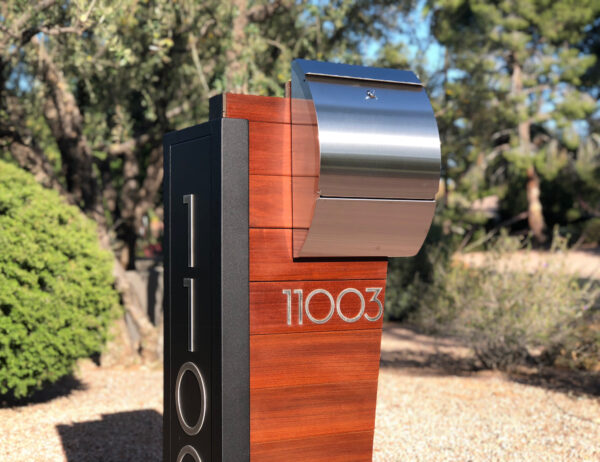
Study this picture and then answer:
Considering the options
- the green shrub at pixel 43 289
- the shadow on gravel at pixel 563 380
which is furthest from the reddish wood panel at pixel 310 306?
the shadow on gravel at pixel 563 380

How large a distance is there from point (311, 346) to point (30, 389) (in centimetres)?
386

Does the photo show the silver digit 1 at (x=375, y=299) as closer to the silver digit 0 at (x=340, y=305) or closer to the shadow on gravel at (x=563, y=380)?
the silver digit 0 at (x=340, y=305)

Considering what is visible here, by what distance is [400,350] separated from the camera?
991 centimetres

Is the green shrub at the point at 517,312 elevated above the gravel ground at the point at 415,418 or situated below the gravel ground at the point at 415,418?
above

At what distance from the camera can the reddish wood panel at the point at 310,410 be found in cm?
327

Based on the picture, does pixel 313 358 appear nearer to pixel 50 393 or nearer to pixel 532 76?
pixel 50 393

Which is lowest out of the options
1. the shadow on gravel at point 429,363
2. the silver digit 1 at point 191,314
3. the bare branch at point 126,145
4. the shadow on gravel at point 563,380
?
the shadow on gravel at point 429,363

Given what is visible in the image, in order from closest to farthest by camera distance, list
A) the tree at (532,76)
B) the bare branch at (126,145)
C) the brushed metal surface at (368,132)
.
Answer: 1. the brushed metal surface at (368,132)
2. the bare branch at (126,145)
3. the tree at (532,76)

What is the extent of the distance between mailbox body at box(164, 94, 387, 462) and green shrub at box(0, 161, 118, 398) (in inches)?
110

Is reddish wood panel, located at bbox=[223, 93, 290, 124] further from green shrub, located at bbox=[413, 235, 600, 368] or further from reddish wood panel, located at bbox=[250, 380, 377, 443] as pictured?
green shrub, located at bbox=[413, 235, 600, 368]

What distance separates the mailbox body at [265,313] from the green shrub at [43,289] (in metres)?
2.79

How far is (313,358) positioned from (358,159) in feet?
3.16

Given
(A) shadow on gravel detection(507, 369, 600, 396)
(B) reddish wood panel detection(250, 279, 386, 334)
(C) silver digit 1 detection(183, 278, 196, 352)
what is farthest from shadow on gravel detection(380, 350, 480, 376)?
(C) silver digit 1 detection(183, 278, 196, 352)

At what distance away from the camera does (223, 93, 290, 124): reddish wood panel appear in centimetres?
320
